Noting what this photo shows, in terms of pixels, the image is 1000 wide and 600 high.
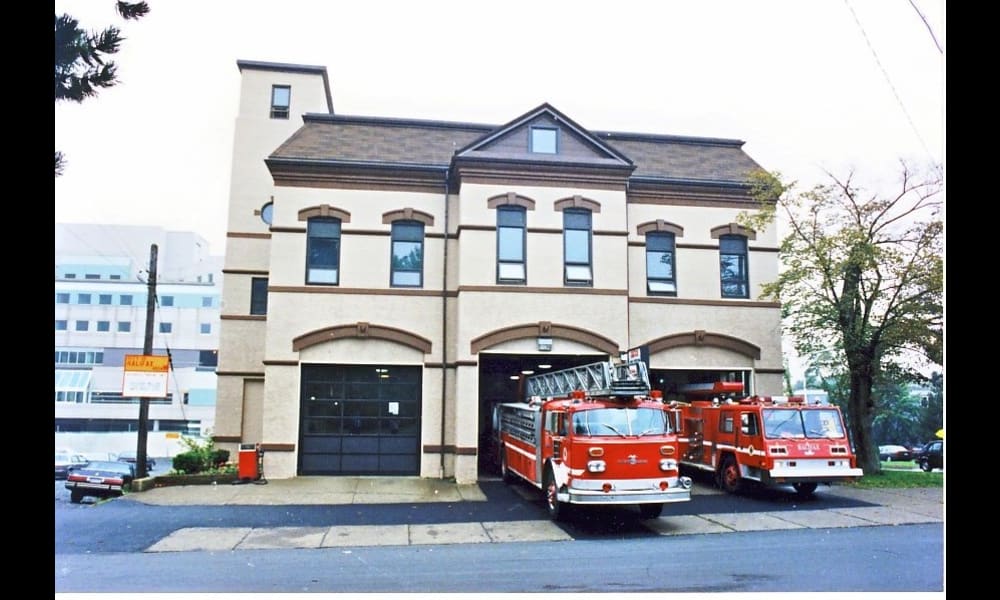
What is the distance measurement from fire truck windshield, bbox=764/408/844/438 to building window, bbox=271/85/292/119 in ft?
51.8

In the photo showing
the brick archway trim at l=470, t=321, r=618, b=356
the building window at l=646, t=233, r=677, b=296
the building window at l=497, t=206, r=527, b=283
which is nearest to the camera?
the brick archway trim at l=470, t=321, r=618, b=356

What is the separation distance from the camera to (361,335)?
16.6m

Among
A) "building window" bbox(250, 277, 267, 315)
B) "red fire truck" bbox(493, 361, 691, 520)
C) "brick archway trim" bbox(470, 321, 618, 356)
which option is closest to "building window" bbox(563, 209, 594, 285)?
"brick archway trim" bbox(470, 321, 618, 356)

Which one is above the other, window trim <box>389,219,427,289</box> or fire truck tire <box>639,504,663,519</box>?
window trim <box>389,219,427,289</box>

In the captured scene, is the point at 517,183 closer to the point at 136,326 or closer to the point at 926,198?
the point at 926,198

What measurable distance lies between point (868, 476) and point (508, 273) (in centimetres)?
934

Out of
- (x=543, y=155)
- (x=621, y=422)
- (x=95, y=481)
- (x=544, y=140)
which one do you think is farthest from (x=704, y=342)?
(x=95, y=481)

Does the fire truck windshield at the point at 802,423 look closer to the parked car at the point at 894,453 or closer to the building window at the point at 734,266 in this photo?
the building window at the point at 734,266

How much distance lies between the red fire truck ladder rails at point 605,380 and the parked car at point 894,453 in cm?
1238

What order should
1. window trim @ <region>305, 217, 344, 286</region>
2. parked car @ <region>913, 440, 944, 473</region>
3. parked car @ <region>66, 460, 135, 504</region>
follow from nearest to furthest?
parked car @ <region>913, 440, 944, 473</region>
window trim @ <region>305, 217, 344, 286</region>
parked car @ <region>66, 460, 135, 504</region>

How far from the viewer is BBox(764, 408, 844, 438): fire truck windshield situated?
536 inches

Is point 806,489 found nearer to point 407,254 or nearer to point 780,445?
point 780,445

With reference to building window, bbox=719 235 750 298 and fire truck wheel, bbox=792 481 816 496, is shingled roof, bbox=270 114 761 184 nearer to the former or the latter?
building window, bbox=719 235 750 298

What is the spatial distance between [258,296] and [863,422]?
1582 centimetres
